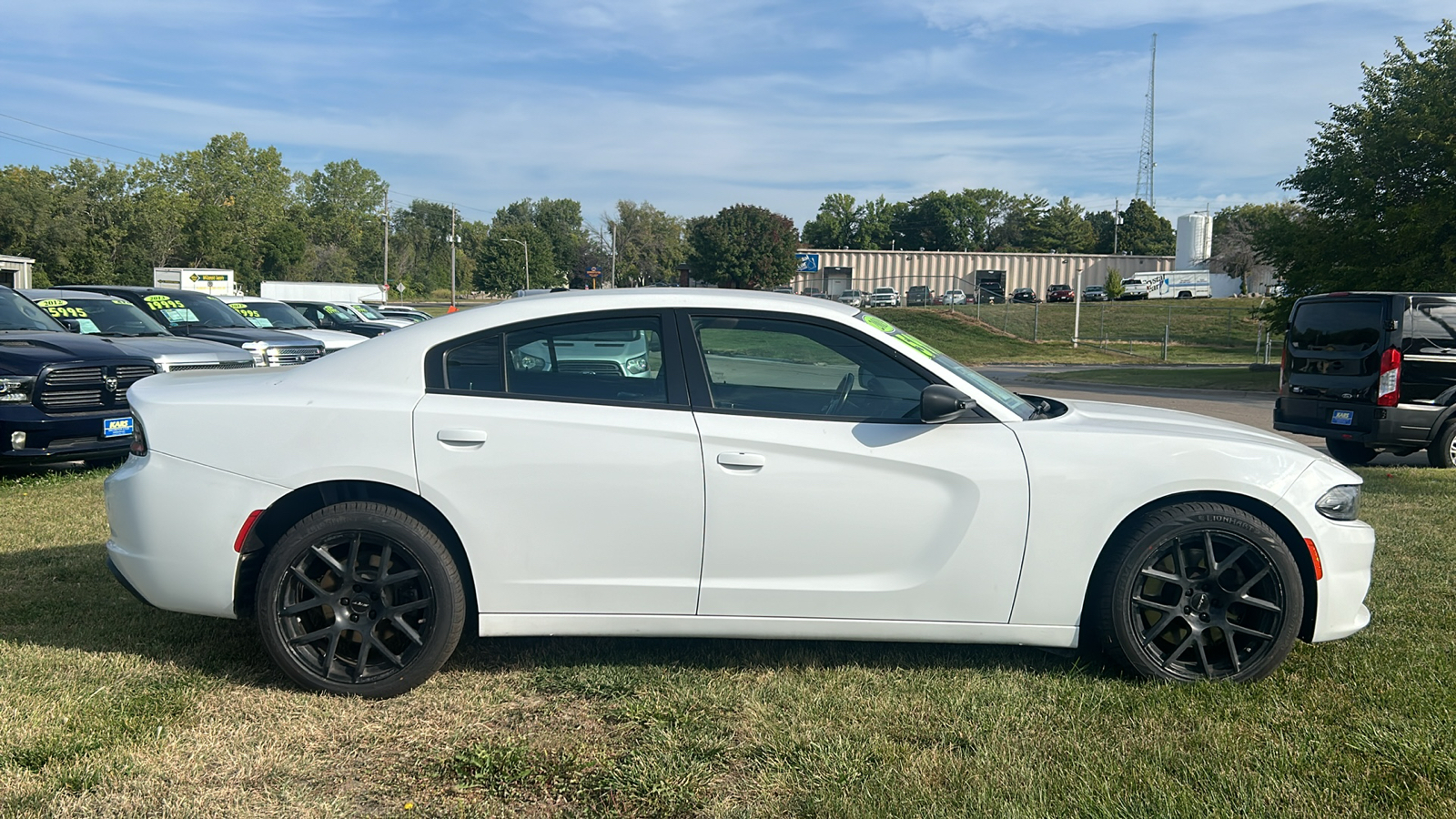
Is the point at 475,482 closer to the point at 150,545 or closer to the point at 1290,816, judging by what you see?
the point at 150,545

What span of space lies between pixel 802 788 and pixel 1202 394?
2114cm

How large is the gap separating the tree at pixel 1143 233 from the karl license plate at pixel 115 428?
114001 mm

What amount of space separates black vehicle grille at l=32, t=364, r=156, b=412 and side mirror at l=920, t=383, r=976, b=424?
660 centimetres

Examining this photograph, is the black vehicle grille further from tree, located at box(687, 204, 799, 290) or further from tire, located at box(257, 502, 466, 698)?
tree, located at box(687, 204, 799, 290)

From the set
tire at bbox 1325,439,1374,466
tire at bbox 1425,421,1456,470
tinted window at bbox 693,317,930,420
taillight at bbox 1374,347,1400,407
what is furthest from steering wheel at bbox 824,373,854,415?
tire at bbox 1325,439,1374,466

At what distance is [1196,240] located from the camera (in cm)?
8100

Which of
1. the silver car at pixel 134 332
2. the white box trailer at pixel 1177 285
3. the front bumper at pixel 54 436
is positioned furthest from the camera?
the white box trailer at pixel 1177 285

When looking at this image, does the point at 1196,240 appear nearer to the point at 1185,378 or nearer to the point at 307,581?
the point at 1185,378

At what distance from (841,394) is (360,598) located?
197 centimetres

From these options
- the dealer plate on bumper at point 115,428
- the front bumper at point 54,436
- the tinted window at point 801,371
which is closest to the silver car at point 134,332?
the dealer plate on bumper at point 115,428

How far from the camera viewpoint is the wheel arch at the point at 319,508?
378cm

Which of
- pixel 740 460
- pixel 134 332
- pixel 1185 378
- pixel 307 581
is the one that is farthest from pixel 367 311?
pixel 740 460

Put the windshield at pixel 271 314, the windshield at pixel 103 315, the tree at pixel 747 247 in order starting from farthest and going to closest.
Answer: the tree at pixel 747 247 → the windshield at pixel 271 314 → the windshield at pixel 103 315

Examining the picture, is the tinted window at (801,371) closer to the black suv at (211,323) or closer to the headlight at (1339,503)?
the headlight at (1339,503)
